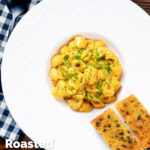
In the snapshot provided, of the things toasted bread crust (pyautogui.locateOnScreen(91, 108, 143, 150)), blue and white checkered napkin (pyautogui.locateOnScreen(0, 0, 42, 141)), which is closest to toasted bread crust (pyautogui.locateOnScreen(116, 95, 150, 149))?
toasted bread crust (pyautogui.locateOnScreen(91, 108, 143, 150))

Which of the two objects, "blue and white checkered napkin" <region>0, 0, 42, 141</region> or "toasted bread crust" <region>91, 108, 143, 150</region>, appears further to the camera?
"blue and white checkered napkin" <region>0, 0, 42, 141</region>

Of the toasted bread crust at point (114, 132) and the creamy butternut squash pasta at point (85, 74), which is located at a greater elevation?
the creamy butternut squash pasta at point (85, 74)

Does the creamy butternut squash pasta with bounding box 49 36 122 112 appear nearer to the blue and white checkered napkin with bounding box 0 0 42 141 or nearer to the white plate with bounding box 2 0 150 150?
the white plate with bounding box 2 0 150 150

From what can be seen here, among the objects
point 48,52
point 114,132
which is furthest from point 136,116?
point 48,52

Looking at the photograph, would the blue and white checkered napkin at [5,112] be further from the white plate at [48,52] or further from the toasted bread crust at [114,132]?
the toasted bread crust at [114,132]

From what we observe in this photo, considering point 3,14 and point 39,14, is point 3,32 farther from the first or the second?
point 39,14

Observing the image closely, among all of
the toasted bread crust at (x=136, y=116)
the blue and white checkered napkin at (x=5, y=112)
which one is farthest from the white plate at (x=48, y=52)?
the blue and white checkered napkin at (x=5, y=112)

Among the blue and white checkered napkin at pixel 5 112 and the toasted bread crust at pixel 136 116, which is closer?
the toasted bread crust at pixel 136 116
